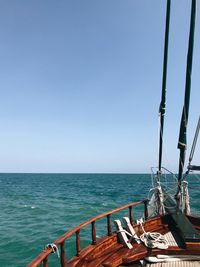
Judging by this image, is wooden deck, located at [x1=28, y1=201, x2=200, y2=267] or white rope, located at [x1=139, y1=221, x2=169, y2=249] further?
white rope, located at [x1=139, y1=221, x2=169, y2=249]

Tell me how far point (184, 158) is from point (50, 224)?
14812 millimetres

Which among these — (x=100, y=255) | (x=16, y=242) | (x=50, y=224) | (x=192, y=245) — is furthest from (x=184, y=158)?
(x=50, y=224)

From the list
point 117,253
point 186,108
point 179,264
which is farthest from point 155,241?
point 186,108

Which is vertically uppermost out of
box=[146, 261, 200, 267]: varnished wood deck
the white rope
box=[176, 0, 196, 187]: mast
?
box=[176, 0, 196, 187]: mast

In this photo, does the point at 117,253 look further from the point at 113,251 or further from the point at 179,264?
the point at 179,264

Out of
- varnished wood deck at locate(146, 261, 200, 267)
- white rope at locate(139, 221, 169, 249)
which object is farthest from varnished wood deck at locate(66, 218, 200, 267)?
white rope at locate(139, 221, 169, 249)

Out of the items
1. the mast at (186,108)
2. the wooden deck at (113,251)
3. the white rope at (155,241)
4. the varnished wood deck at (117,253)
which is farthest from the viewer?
the mast at (186,108)

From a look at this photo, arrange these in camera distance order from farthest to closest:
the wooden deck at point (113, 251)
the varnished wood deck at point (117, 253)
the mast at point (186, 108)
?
1. the mast at point (186, 108)
2. the varnished wood deck at point (117, 253)
3. the wooden deck at point (113, 251)

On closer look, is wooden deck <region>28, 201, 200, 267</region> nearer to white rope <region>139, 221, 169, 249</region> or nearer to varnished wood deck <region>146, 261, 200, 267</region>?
white rope <region>139, 221, 169, 249</region>

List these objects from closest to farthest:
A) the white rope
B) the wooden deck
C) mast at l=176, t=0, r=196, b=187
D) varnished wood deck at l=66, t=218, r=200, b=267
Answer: the wooden deck → varnished wood deck at l=66, t=218, r=200, b=267 → the white rope → mast at l=176, t=0, r=196, b=187

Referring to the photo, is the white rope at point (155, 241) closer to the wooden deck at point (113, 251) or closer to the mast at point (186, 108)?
the wooden deck at point (113, 251)

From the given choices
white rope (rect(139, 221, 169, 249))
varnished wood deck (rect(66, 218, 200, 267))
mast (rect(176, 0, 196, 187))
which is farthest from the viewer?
mast (rect(176, 0, 196, 187))

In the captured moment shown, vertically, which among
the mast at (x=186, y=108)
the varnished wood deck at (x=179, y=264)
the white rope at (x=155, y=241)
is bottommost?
the varnished wood deck at (x=179, y=264)

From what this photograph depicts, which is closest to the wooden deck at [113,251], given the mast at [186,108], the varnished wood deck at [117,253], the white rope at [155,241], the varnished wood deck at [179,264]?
the varnished wood deck at [117,253]
